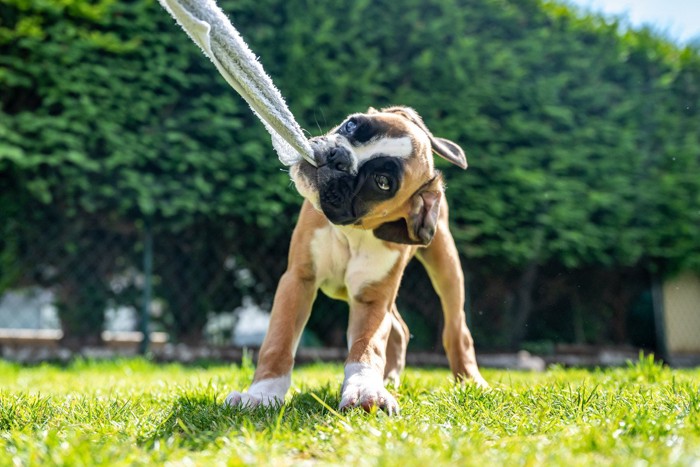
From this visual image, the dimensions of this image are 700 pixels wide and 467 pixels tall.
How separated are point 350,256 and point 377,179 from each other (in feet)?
1.40

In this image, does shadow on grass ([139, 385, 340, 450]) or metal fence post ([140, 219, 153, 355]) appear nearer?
shadow on grass ([139, 385, 340, 450])

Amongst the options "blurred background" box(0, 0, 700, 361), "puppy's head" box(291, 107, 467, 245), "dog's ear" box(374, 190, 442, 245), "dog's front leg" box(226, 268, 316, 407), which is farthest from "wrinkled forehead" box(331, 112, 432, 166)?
"blurred background" box(0, 0, 700, 361)

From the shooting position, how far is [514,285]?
765cm

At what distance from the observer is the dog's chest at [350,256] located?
2953 mm

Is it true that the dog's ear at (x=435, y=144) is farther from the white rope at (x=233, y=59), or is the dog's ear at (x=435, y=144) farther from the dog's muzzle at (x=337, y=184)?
the white rope at (x=233, y=59)

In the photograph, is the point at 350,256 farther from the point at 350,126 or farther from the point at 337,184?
the point at 350,126

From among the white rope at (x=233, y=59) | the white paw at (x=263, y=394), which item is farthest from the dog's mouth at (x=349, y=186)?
the white paw at (x=263, y=394)

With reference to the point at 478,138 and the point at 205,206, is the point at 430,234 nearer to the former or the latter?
the point at 205,206

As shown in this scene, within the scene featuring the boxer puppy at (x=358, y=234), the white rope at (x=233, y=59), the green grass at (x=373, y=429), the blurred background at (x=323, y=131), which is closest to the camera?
the green grass at (x=373, y=429)

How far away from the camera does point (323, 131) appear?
5586 mm

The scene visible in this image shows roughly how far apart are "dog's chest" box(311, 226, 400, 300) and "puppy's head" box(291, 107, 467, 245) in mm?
76

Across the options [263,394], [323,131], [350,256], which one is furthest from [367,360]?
[323,131]

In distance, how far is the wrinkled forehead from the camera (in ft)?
9.14

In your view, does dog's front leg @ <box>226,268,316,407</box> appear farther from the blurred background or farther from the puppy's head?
the blurred background
